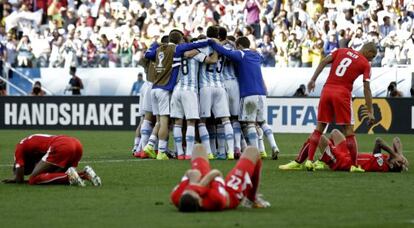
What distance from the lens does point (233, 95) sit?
71.3 feet

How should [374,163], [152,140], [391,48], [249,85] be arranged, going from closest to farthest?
[374,163]
[249,85]
[152,140]
[391,48]

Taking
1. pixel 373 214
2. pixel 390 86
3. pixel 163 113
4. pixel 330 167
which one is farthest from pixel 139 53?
pixel 373 214

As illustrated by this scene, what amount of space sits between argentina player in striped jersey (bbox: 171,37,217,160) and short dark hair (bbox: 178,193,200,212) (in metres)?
8.75

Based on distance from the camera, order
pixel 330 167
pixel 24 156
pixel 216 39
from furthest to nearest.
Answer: pixel 216 39
pixel 330 167
pixel 24 156

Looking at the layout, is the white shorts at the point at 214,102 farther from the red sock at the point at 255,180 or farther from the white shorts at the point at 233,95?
the red sock at the point at 255,180

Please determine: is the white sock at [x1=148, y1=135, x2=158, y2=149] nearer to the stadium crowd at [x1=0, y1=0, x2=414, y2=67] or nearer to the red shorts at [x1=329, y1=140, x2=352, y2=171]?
the red shorts at [x1=329, y1=140, x2=352, y2=171]

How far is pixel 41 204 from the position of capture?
1359 centimetres

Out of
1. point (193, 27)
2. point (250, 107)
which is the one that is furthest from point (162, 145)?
point (193, 27)

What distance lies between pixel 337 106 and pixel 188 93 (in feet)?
11.7

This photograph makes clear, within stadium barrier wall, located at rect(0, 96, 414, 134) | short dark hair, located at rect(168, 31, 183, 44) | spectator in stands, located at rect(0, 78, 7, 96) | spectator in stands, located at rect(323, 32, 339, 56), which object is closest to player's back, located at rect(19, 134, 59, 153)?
short dark hair, located at rect(168, 31, 183, 44)

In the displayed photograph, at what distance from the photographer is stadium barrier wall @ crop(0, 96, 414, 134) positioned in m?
33.6

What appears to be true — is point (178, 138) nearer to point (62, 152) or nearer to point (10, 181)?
point (10, 181)

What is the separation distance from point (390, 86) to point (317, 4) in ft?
14.5

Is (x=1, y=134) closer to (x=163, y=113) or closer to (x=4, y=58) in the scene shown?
(x=4, y=58)
